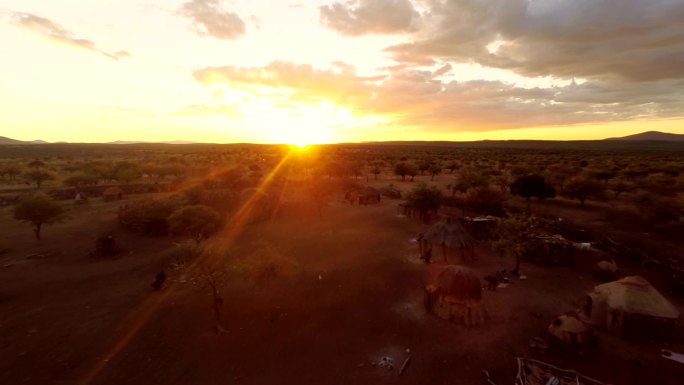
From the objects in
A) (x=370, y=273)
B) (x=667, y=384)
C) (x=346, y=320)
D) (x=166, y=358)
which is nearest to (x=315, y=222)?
(x=370, y=273)

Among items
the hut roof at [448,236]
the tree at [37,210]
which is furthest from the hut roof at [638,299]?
the tree at [37,210]

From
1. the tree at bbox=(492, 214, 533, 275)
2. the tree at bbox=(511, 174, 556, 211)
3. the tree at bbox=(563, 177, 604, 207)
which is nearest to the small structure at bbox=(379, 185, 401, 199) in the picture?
the tree at bbox=(511, 174, 556, 211)

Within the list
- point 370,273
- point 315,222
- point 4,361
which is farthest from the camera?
point 315,222

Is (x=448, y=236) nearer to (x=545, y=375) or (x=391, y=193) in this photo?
(x=545, y=375)

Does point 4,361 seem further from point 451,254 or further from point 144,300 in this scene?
point 451,254

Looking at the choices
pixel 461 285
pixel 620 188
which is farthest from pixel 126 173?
pixel 620 188

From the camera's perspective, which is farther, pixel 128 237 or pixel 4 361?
pixel 128 237
